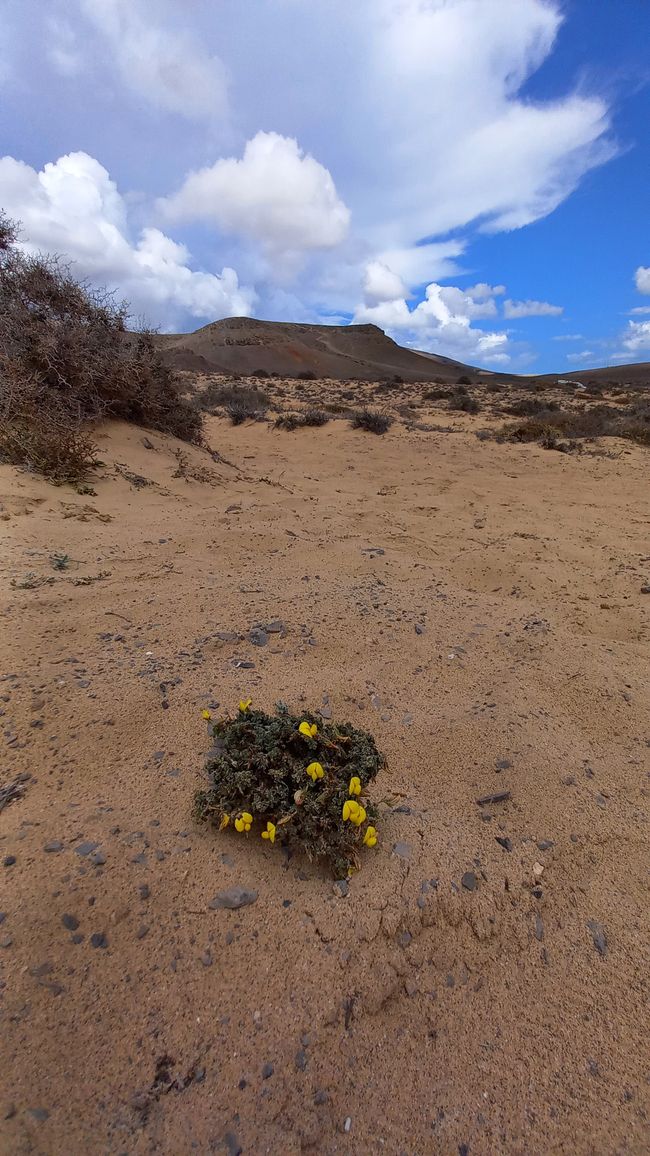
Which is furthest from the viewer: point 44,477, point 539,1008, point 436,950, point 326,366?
point 326,366

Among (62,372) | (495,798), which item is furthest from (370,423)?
(495,798)

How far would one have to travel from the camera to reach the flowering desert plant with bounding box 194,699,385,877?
1436mm

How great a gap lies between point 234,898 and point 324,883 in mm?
247

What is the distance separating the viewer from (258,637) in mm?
2584

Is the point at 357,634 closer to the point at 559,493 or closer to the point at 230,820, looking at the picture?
the point at 230,820

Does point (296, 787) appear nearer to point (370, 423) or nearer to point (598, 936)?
point (598, 936)

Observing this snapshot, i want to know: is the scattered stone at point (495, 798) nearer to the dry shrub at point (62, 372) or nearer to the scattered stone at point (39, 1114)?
the scattered stone at point (39, 1114)

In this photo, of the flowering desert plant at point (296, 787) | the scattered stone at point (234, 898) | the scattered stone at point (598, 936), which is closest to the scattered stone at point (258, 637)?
the flowering desert plant at point (296, 787)

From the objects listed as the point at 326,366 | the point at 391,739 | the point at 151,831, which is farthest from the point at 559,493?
the point at 326,366

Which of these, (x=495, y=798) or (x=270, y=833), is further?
(x=495, y=798)

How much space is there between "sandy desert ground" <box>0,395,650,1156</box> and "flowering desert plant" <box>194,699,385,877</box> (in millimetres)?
71

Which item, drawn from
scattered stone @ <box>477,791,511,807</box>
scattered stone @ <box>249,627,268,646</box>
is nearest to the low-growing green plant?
scattered stone @ <box>249,627,268,646</box>

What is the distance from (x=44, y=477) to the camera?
4.10 m

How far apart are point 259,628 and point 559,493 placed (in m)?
4.83
